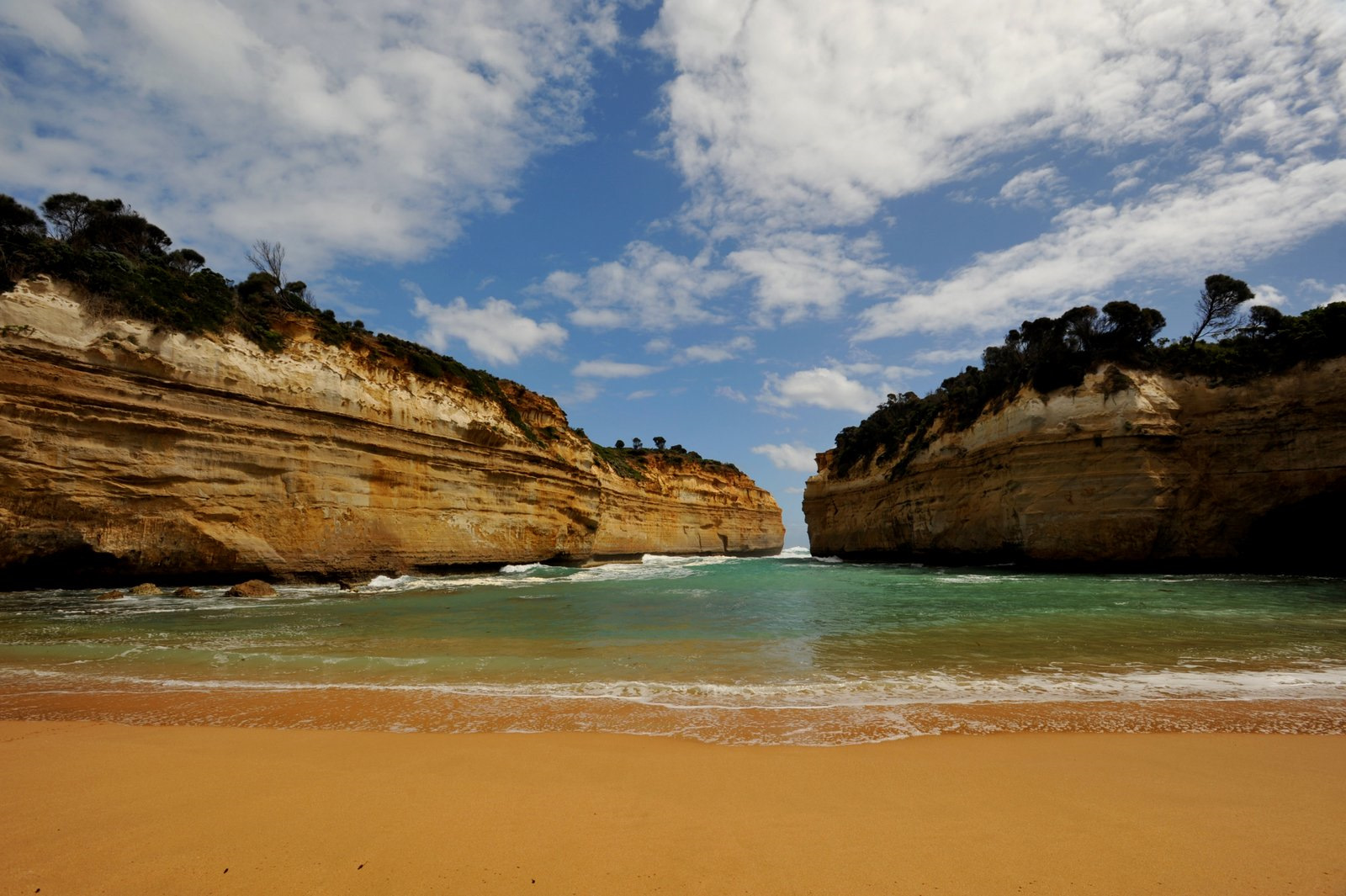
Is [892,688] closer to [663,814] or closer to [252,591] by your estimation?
[663,814]

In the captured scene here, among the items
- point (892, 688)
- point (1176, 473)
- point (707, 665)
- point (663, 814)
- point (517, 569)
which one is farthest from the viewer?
point (517, 569)

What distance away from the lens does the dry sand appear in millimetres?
2166

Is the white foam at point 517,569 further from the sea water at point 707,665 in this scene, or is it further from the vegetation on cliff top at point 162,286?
the sea water at point 707,665

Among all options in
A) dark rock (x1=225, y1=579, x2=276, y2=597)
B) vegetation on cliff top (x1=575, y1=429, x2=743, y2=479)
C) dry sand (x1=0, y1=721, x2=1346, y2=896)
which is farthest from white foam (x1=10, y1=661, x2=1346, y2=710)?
vegetation on cliff top (x1=575, y1=429, x2=743, y2=479)

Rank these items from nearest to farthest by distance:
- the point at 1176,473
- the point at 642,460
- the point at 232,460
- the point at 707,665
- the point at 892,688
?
the point at 892,688 < the point at 707,665 < the point at 232,460 < the point at 1176,473 < the point at 642,460

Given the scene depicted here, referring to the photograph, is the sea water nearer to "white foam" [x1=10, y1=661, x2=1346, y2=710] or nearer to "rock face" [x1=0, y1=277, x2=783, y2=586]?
"white foam" [x1=10, y1=661, x2=1346, y2=710]

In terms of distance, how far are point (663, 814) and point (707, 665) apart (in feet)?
11.8

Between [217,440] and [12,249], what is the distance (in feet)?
19.5

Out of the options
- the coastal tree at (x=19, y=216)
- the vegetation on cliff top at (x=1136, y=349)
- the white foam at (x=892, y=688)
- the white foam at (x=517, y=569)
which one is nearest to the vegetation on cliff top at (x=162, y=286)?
the coastal tree at (x=19, y=216)

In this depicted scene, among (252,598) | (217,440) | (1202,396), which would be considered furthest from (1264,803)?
(1202,396)

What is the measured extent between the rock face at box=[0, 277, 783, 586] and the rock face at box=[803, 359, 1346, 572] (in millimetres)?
20167

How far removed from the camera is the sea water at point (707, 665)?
4441mm

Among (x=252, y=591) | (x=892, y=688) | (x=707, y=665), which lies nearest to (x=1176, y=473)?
(x=892, y=688)

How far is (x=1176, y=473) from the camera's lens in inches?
750
